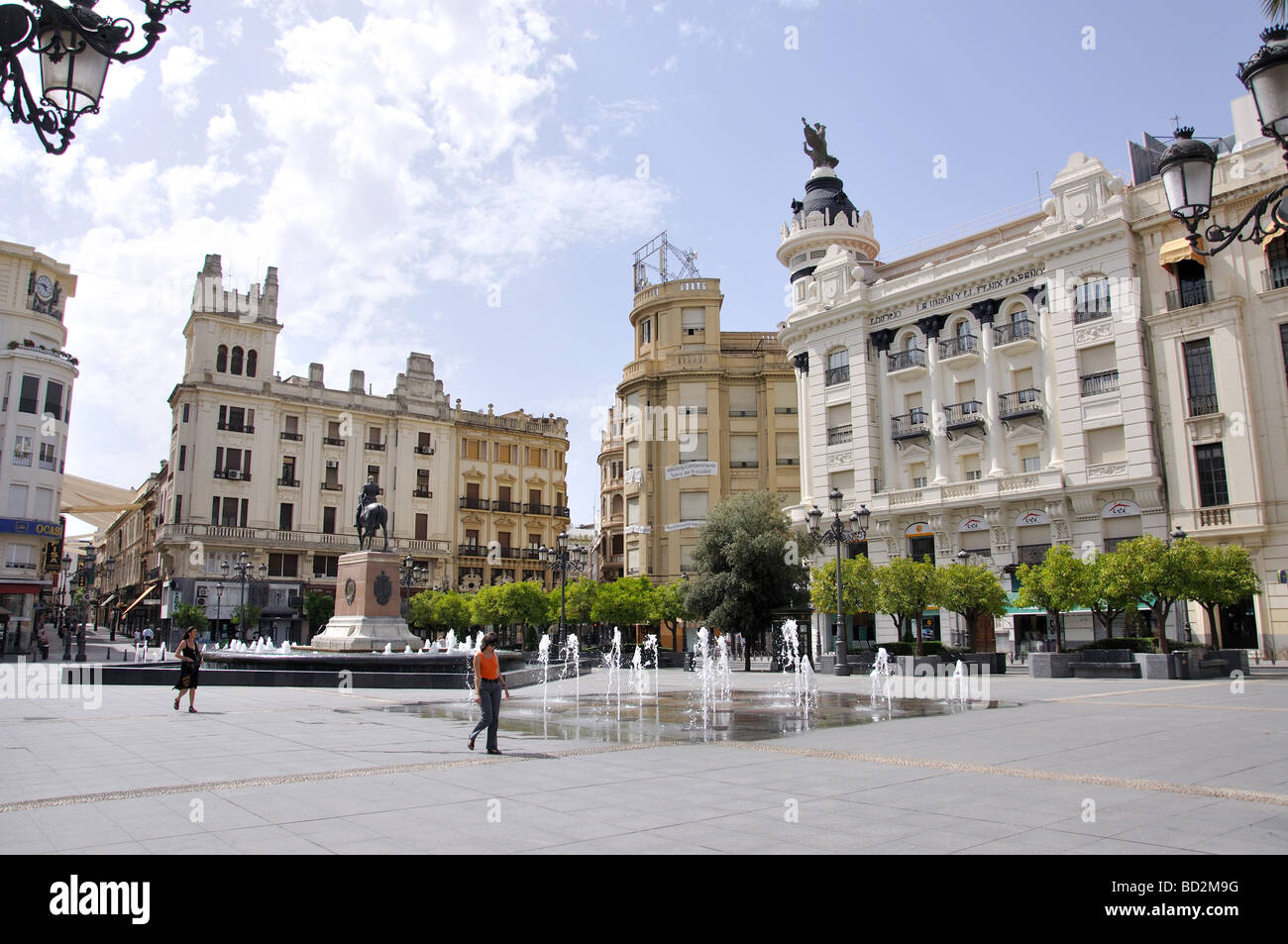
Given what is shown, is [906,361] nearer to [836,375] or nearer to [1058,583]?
[836,375]

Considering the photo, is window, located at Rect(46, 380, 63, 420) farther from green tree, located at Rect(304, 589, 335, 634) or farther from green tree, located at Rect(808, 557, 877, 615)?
green tree, located at Rect(808, 557, 877, 615)

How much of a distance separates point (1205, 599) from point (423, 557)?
47018mm

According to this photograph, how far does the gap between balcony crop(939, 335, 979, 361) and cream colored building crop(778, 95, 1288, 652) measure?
127mm

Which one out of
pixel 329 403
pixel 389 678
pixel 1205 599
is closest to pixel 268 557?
pixel 329 403

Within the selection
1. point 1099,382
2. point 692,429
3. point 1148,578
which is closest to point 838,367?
point 1099,382

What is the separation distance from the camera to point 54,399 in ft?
150

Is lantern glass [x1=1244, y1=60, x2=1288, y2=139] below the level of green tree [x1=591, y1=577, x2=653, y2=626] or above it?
above

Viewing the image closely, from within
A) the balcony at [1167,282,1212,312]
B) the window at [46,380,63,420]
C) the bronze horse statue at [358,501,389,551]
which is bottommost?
the bronze horse statue at [358,501,389,551]

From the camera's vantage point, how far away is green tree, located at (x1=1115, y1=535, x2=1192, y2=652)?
23.3 m

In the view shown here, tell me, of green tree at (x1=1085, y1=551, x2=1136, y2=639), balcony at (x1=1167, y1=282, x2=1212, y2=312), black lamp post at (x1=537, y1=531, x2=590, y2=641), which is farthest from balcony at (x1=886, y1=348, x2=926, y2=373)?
black lamp post at (x1=537, y1=531, x2=590, y2=641)

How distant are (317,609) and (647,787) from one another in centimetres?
4974

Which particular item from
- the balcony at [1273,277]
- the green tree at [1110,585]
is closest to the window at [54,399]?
the green tree at [1110,585]
